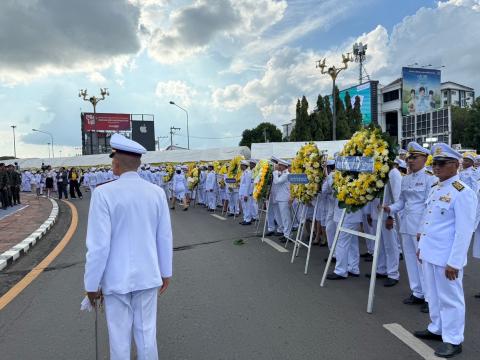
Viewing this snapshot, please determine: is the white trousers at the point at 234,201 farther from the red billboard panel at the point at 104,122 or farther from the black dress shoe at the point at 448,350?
the red billboard panel at the point at 104,122

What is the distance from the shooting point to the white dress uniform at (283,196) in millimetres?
10453

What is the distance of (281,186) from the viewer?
10859mm

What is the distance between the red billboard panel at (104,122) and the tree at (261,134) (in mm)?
42085

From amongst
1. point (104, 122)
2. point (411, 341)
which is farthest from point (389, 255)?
point (104, 122)

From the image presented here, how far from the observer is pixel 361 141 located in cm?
616

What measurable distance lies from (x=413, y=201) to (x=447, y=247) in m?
1.71

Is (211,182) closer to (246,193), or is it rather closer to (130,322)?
(246,193)

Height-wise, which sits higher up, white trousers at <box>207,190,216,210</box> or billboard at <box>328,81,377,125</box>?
billboard at <box>328,81,377,125</box>

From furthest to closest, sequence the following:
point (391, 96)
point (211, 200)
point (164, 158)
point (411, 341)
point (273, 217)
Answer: point (391, 96), point (164, 158), point (211, 200), point (273, 217), point (411, 341)

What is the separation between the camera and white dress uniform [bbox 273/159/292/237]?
34.3 ft

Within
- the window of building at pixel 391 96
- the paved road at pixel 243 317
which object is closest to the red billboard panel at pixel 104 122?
the window of building at pixel 391 96

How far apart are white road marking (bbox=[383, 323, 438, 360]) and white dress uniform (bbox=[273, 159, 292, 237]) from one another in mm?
5526

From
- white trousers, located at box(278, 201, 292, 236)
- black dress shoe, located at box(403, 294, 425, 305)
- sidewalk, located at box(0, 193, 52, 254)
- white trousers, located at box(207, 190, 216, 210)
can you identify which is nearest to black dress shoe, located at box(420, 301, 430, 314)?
black dress shoe, located at box(403, 294, 425, 305)

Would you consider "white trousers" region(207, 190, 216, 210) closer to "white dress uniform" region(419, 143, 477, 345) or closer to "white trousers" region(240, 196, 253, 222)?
"white trousers" region(240, 196, 253, 222)
